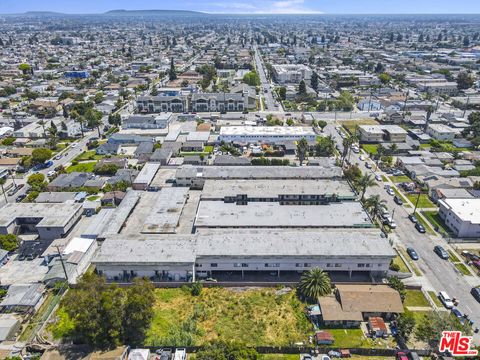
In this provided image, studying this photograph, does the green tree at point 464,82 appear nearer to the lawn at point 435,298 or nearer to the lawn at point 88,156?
the lawn at point 435,298

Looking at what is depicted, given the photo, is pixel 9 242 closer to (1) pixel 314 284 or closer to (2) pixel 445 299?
(1) pixel 314 284

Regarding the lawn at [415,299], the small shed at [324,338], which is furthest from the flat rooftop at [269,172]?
the small shed at [324,338]

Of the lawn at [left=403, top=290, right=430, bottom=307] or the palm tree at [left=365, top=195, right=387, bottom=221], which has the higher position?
the palm tree at [left=365, top=195, right=387, bottom=221]

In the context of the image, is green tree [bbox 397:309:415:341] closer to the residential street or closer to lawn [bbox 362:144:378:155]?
the residential street

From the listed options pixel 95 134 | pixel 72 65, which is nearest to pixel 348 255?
pixel 95 134

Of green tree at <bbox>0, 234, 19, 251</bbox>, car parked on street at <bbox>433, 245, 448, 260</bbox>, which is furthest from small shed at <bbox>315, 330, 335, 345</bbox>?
green tree at <bbox>0, 234, 19, 251</bbox>

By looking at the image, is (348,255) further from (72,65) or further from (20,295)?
(72,65)

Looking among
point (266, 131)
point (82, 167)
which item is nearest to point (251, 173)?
point (266, 131)
